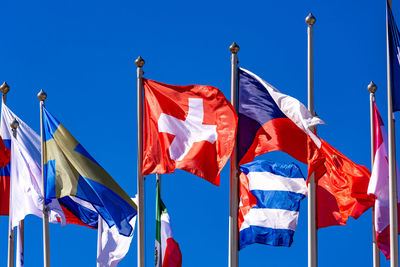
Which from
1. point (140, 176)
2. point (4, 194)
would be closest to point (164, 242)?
point (140, 176)

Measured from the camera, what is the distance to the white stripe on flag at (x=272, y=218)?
36.5m

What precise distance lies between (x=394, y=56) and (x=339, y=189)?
15.1 feet

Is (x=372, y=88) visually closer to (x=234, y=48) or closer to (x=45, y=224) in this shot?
(x=234, y=48)

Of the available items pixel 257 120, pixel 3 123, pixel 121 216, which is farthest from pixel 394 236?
pixel 3 123

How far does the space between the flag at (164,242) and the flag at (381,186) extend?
613cm

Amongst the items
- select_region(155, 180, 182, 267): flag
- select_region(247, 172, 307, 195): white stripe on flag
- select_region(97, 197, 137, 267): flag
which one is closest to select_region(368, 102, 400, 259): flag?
select_region(247, 172, 307, 195): white stripe on flag

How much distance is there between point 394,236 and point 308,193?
253 centimetres

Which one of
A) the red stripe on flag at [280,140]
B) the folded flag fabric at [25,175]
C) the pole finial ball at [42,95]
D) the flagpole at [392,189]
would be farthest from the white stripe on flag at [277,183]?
the pole finial ball at [42,95]

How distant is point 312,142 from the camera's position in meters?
33.8

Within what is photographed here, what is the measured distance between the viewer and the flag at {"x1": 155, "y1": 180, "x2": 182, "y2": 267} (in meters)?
37.6

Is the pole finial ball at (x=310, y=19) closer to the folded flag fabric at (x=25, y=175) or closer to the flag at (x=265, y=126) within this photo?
the flag at (x=265, y=126)

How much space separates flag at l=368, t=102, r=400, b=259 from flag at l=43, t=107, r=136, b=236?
22.0 feet

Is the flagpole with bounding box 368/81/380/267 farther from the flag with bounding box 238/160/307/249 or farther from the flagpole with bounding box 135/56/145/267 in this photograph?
the flagpole with bounding box 135/56/145/267

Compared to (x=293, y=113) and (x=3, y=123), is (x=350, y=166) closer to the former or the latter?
(x=293, y=113)
